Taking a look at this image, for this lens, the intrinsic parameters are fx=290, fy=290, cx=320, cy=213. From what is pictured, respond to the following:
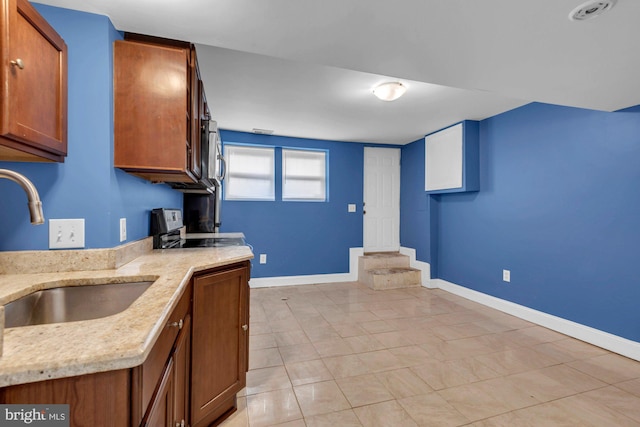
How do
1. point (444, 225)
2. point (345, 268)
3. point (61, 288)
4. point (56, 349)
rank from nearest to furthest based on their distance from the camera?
point (56, 349), point (61, 288), point (444, 225), point (345, 268)

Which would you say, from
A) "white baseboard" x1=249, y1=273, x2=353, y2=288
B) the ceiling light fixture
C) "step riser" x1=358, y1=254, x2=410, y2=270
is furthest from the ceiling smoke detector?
"white baseboard" x1=249, y1=273, x2=353, y2=288

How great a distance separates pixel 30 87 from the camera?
3.50 feet

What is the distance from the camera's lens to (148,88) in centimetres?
156

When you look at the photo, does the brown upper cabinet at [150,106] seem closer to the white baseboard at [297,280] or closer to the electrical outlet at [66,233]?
the electrical outlet at [66,233]

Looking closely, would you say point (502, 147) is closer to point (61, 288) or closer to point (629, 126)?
point (629, 126)

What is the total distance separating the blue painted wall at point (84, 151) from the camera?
1326mm

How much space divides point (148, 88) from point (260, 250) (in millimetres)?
3007

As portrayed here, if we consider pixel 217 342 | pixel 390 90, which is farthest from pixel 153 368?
pixel 390 90

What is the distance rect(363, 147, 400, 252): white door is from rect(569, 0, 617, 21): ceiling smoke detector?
11.5ft

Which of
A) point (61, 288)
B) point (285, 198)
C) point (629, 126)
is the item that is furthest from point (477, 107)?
point (61, 288)

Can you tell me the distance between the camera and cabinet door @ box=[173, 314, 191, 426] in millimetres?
1095

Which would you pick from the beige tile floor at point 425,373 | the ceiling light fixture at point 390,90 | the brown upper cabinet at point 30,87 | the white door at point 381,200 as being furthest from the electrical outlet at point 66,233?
the white door at point 381,200

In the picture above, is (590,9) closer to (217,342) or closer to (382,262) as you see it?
(217,342)

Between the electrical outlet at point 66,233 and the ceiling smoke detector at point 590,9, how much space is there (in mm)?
2551
